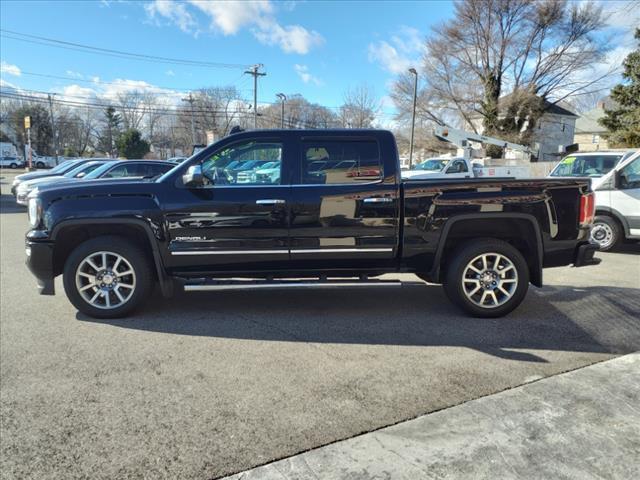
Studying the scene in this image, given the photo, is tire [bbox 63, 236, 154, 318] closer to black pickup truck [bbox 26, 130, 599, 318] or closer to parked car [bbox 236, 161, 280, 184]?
black pickup truck [bbox 26, 130, 599, 318]

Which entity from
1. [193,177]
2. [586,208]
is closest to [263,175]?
[193,177]

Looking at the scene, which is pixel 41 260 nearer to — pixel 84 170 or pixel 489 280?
pixel 489 280

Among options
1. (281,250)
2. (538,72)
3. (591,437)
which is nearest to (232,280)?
(281,250)

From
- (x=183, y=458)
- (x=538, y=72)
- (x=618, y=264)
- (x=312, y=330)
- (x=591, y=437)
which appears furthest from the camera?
(x=538, y=72)

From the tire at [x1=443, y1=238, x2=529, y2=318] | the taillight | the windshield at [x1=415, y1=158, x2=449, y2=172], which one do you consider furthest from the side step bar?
the windshield at [x1=415, y1=158, x2=449, y2=172]

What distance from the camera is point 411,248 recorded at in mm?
4852

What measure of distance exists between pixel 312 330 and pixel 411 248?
1348mm

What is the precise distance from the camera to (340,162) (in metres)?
4.82

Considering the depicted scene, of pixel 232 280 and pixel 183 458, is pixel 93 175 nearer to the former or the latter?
pixel 232 280

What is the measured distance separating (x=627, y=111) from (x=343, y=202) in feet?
80.8

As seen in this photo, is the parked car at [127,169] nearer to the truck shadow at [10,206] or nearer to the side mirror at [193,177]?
the truck shadow at [10,206]

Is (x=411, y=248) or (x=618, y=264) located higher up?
(x=411, y=248)

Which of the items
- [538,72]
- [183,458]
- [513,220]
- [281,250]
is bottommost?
[183,458]

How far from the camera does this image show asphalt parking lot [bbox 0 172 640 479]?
275 cm
